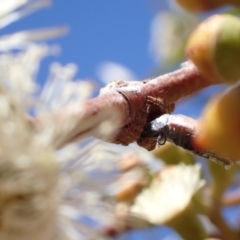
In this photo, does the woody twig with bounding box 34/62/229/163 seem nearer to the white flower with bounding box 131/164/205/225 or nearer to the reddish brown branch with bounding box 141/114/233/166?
the reddish brown branch with bounding box 141/114/233/166

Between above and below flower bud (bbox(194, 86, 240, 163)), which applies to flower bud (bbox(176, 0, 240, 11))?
above

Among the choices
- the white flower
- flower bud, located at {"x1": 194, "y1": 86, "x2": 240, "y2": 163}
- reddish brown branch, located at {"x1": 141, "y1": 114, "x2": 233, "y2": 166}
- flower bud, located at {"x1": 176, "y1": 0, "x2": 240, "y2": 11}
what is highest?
the white flower

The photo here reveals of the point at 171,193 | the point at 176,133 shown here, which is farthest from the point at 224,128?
the point at 171,193

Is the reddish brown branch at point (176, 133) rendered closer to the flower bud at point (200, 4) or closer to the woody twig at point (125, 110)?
the woody twig at point (125, 110)

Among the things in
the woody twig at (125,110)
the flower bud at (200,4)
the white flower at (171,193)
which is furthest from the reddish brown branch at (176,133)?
the white flower at (171,193)

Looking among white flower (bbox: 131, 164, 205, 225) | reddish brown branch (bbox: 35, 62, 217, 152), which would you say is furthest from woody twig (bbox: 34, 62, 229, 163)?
white flower (bbox: 131, 164, 205, 225)

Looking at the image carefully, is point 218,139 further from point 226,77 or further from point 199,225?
point 199,225

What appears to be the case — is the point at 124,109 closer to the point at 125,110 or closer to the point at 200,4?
the point at 125,110
